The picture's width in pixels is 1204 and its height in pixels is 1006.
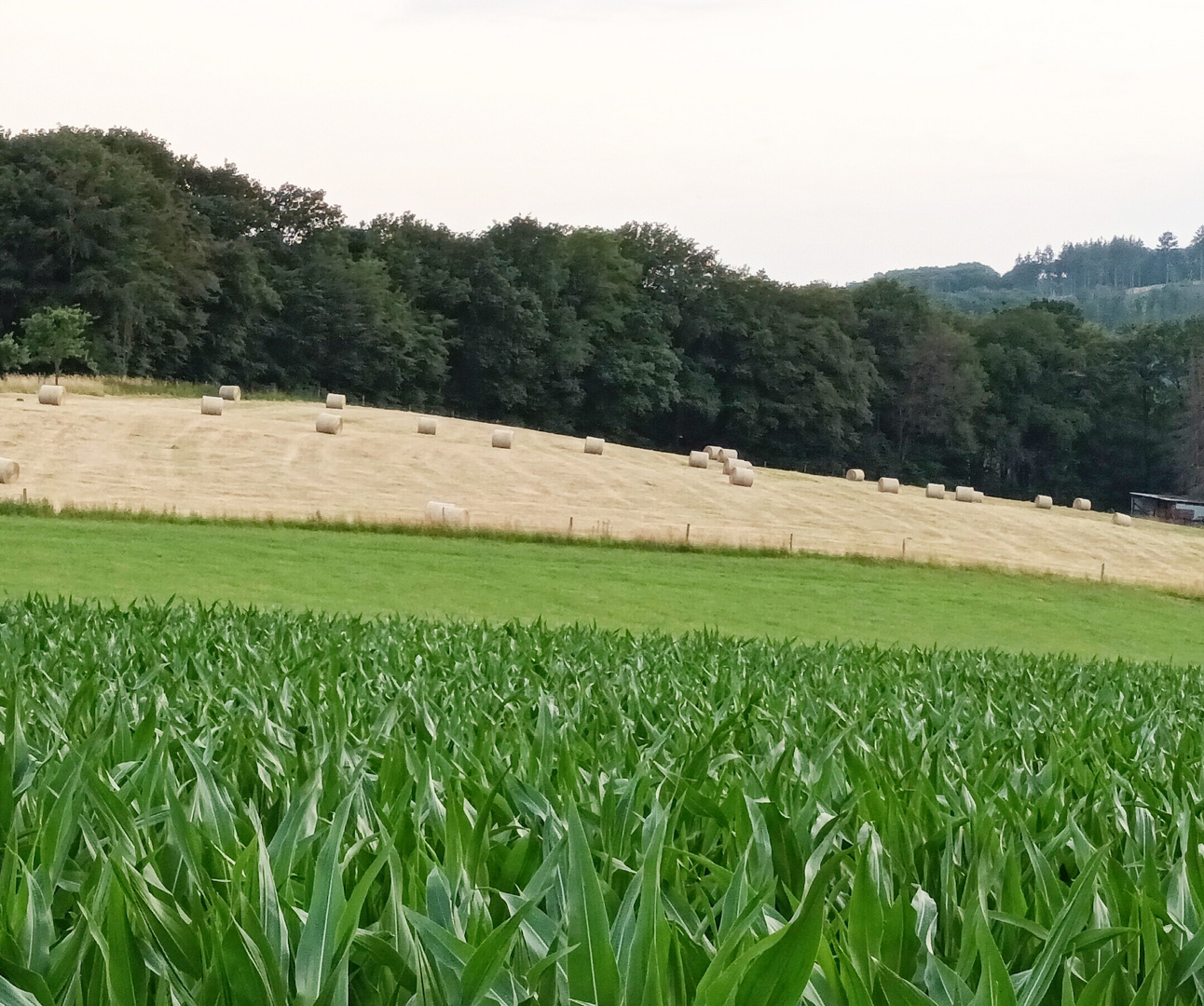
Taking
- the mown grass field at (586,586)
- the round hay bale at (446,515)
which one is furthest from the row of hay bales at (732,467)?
the round hay bale at (446,515)

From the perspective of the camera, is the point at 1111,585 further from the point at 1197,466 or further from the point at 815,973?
the point at 1197,466

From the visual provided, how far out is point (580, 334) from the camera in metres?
107

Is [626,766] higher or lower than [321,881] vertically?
lower

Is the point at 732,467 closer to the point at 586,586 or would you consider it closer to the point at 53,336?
the point at 586,586

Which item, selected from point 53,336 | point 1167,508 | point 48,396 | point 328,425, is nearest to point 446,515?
point 328,425

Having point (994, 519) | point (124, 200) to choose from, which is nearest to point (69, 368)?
point (124, 200)

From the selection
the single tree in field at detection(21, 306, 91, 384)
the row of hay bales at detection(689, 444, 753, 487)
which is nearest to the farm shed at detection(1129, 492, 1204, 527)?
the row of hay bales at detection(689, 444, 753, 487)

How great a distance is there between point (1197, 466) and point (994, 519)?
74679 millimetres

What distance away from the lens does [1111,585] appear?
37.9 meters

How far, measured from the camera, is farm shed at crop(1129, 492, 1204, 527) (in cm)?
10088

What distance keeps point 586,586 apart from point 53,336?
58649mm

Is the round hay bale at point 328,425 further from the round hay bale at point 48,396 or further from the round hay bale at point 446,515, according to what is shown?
the round hay bale at point 446,515

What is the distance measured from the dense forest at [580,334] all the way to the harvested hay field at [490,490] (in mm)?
29999

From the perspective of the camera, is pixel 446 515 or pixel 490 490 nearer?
pixel 446 515
